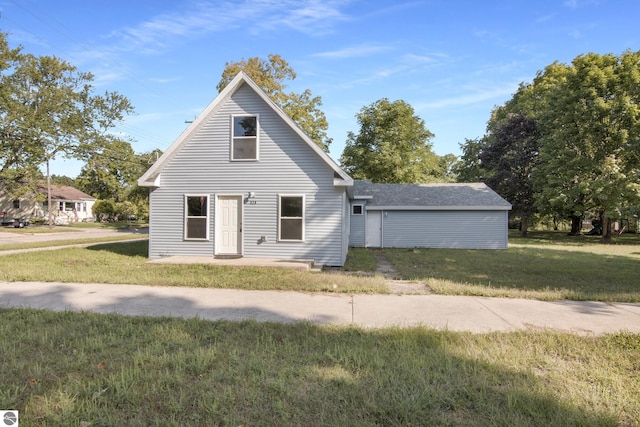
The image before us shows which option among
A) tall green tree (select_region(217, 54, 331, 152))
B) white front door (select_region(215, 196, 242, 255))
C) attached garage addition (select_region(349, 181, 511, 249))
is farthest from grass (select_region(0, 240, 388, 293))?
tall green tree (select_region(217, 54, 331, 152))

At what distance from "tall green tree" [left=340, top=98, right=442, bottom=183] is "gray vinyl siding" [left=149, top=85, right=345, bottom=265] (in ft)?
70.1

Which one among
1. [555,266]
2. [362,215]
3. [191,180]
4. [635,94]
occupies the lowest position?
[555,266]

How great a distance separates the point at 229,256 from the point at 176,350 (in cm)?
793

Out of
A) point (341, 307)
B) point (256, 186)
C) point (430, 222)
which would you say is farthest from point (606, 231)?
point (341, 307)

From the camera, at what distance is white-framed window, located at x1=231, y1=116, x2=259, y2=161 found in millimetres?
11977

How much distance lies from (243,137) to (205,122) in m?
1.46

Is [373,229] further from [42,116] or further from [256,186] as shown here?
[42,116]

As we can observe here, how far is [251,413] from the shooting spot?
280 cm

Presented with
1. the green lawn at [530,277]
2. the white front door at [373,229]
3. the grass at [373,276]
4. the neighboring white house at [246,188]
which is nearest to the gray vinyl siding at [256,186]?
the neighboring white house at [246,188]

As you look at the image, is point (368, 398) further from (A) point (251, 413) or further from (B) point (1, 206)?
(B) point (1, 206)

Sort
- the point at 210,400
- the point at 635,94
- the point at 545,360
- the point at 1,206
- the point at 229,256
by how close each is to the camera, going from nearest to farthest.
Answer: the point at 210,400 < the point at 545,360 < the point at 229,256 < the point at 635,94 < the point at 1,206

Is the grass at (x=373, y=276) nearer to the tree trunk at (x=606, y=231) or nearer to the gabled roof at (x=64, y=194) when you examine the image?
the tree trunk at (x=606, y=231)

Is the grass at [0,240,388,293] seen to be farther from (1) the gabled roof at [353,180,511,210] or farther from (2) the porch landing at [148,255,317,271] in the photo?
(1) the gabled roof at [353,180,511,210]

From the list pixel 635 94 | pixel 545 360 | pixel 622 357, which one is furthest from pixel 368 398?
pixel 635 94
